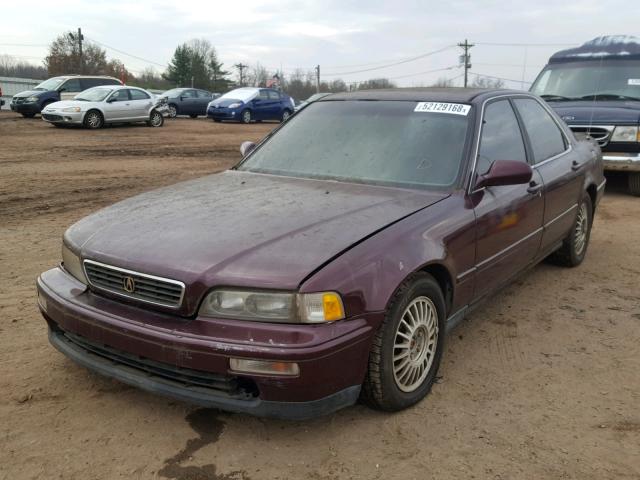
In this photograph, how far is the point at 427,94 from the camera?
154 inches

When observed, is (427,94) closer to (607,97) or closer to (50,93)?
(607,97)

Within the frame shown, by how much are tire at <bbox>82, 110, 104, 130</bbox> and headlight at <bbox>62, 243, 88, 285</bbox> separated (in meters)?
15.9

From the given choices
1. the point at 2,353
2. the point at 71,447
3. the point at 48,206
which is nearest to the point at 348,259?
the point at 71,447

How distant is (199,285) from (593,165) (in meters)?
4.20

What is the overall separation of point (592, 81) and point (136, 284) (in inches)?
334

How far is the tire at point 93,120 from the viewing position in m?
17.6

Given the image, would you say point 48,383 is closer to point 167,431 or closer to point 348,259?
point 167,431

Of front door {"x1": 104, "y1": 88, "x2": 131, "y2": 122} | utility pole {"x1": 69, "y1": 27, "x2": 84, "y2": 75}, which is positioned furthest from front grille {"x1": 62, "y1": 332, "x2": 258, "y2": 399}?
utility pole {"x1": 69, "y1": 27, "x2": 84, "y2": 75}

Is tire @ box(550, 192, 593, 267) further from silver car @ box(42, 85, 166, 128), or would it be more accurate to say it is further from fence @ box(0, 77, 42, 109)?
fence @ box(0, 77, 42, 109)

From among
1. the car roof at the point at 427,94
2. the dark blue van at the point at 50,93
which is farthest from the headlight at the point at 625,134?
the dark blue van at the point at 50,93

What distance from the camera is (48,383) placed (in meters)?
3.07

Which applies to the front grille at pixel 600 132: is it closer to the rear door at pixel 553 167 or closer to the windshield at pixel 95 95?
the rear door at pixel 553 167

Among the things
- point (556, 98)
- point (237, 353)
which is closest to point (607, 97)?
point (556, 98)

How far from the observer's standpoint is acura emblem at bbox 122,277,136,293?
257 cm
